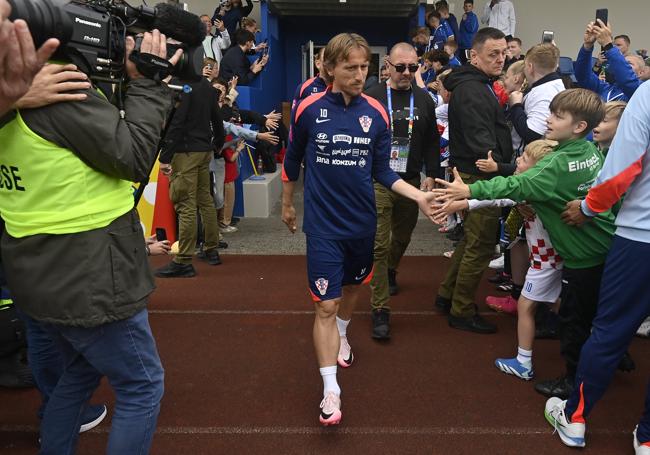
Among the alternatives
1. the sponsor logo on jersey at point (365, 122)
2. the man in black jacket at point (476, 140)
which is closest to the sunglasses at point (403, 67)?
the man in black jacket at point (476, 140)

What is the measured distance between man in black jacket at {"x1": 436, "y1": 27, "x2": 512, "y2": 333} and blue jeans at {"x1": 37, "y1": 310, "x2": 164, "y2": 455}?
2.55 metres

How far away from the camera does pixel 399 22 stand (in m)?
13.2

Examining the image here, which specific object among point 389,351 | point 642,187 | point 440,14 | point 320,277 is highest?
point 440,14

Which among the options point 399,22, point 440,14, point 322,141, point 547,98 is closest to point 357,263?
point 322,141

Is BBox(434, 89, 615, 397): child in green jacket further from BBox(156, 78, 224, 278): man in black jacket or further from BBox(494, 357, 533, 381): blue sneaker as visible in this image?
BBox(156, 78, 224, 278): man in black jacket

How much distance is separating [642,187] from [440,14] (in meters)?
9.81

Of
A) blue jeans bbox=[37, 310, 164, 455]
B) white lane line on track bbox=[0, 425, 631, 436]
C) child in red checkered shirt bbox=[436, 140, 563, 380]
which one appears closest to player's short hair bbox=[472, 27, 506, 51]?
child in red checkered shirt bbox=[436, 140, 563, 380]

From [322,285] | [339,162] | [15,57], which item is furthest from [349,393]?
[15,57]

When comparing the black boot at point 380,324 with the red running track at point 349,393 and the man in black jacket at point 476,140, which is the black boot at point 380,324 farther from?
the man in black jacket at point 476,140

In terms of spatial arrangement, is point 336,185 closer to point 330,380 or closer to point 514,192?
point 514,192

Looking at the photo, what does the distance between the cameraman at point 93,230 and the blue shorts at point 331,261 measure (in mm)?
1060

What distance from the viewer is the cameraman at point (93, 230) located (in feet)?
5.16

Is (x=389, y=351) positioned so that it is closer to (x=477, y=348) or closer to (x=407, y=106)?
(x=477, y=348)

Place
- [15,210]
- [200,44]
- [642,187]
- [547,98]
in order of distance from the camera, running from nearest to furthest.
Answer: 1. [15,210]
2. [200,44]
3. [642,187]
4. [547,98]
